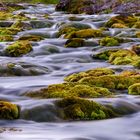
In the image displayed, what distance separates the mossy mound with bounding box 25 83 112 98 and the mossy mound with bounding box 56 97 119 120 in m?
1.11

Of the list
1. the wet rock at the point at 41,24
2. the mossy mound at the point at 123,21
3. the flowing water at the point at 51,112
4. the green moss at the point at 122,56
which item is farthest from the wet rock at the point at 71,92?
the wet rock at the point at 41,24

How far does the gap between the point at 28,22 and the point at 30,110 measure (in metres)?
24.5

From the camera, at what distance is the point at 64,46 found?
23.7m

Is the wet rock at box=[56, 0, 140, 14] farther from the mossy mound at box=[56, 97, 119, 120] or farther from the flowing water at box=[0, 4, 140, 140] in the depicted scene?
the mossy mound at box=[56, 97, 119, 120]

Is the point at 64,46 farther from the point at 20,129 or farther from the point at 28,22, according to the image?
the point at 20,129

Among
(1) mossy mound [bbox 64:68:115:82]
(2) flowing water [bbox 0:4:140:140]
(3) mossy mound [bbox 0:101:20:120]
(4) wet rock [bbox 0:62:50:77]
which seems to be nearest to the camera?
(2) flowing water [bbox 0:4:140:140]

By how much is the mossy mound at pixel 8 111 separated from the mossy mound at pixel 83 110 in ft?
3.40

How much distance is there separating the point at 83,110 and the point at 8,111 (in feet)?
5.61

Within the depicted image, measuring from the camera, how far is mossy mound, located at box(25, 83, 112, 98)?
39.4ft

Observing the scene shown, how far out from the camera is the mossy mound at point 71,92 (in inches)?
473

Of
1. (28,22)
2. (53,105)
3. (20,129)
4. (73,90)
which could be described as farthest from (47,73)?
(28,22)

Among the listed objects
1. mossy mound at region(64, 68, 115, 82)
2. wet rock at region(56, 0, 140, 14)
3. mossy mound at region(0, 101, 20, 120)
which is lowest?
wet rock at region(56, 0, 140, 14)

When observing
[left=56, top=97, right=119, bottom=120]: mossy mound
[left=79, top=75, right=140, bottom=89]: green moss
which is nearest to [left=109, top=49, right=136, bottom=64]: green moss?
[left=79, top=75, right=140, bottom=89]: green moss

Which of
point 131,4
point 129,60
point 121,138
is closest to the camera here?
point 121,138
